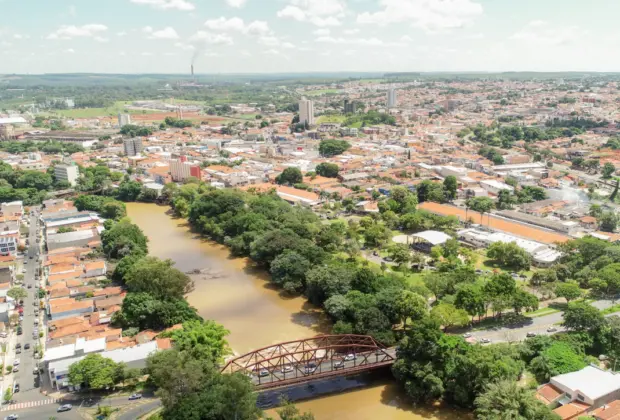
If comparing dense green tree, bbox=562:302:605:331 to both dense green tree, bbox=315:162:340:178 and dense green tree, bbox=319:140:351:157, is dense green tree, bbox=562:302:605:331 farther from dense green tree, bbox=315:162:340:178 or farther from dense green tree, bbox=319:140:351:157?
dense green tree, bbox=319:140:351:157

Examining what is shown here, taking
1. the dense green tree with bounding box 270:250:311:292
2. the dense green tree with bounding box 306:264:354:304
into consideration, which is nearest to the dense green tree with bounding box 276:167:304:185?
the dense green tree with bounding box 270:250:311:292

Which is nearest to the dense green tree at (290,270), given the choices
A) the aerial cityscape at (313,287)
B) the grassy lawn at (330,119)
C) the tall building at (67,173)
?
the aerial cityscape at (313,287)

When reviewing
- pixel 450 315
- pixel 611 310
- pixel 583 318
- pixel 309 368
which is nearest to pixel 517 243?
pixel 611 310

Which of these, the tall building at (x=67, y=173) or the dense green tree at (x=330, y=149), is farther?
the dense green tree at (x=330, y=149)

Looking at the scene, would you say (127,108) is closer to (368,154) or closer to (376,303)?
(368,154)

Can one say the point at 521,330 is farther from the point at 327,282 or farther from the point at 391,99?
the point at 391,99

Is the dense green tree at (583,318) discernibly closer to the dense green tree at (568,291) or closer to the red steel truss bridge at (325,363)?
the dense green tree at (568,291)

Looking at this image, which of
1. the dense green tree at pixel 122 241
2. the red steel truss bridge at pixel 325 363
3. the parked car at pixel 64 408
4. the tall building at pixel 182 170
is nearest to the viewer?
the parked car at pixel 64 408
